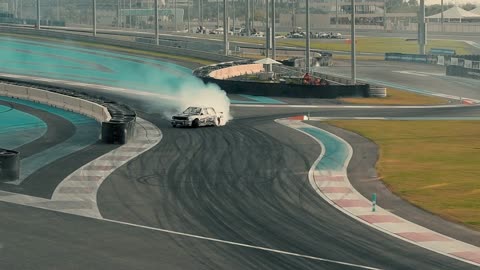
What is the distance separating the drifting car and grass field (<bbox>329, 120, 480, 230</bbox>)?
752 centimetres

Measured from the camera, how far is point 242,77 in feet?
288

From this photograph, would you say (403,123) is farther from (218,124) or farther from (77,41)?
(77,41)

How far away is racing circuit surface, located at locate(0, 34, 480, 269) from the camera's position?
843 inches

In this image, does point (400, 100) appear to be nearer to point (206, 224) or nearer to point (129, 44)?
point (129, 44)

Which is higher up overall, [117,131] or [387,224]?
[117,131]

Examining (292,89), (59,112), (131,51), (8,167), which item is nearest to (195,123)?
(59,112)

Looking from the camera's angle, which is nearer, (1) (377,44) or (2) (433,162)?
(2) (433,162)

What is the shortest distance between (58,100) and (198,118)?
1468 cm

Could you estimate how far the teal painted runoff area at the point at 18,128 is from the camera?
44.8 m

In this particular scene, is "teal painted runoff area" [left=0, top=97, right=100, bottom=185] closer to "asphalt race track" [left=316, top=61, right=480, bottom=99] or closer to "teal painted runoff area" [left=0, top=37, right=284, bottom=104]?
"teal painted runoff area" [left=0, top=37, right=284, bottom=104]

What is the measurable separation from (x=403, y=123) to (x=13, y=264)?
126ft

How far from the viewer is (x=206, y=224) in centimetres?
2555

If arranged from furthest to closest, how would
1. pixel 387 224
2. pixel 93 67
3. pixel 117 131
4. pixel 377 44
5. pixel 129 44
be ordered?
pixel 377 44, pixel 129 44, pixel 93 67, pixel 117 131, pixel 387 224

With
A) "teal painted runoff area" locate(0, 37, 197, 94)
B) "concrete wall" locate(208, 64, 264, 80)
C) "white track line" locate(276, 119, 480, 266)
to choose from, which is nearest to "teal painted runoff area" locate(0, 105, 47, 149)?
"white track line" locate(276, 119, 480, 266)
